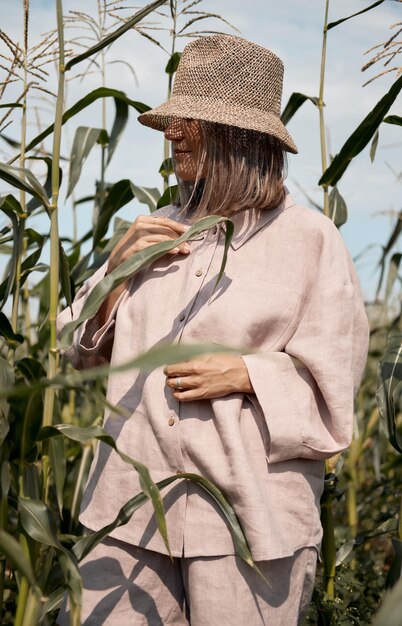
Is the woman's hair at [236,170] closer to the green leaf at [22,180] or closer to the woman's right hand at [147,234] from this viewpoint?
the woman's right hand at [147,234]

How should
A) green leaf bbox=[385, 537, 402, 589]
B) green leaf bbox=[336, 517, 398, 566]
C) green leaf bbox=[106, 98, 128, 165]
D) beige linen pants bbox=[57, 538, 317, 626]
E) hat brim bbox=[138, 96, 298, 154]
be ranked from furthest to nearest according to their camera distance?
green leaf bbox=[106, 98, 128, 165], green leaf bbox=[336, 517, 398, 566], green leaf bbox=[385, 537, 402, 589], hat brim bbox=[138, 96, 298, 154], beige linen pants bbox=[57, 538, 317, 626]

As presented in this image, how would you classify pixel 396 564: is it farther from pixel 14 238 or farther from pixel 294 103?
pixel 294 103

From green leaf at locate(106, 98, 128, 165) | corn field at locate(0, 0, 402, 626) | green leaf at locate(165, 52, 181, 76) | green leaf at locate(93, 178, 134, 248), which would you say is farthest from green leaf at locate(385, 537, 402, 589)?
green leaf at locate(165, 52, 181, 76)

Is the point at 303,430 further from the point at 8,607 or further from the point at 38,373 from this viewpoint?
the point at 8,607

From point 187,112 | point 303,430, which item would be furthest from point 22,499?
point 187,112

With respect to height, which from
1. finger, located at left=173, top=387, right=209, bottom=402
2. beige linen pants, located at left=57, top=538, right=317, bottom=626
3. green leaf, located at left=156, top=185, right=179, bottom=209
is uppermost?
green leaf, located at left=156, top=185, right=179, bottom=209

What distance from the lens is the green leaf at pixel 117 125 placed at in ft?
7.63

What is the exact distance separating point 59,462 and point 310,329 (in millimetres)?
550

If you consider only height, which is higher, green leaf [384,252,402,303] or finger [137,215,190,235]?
finger [137,215,190,235]

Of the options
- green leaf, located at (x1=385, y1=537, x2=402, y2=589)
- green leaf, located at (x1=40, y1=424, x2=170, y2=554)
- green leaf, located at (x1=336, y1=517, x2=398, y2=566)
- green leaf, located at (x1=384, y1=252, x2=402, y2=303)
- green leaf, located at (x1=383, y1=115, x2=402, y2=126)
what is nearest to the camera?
green leaf, located at (x1=40, y1=424, x2=170, y2=554)

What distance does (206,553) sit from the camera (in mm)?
1595

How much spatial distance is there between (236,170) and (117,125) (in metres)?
0.72

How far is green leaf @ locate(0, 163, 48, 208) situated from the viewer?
163 cm

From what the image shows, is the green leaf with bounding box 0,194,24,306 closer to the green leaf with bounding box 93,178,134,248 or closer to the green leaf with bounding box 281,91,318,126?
the green leaf with bounding box 93,178,134,248
